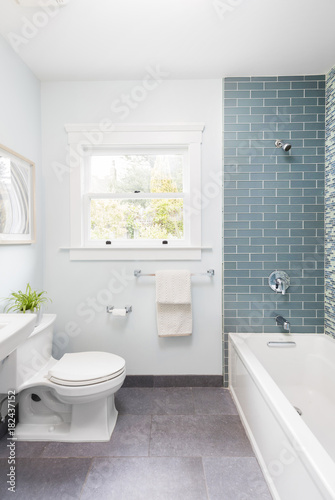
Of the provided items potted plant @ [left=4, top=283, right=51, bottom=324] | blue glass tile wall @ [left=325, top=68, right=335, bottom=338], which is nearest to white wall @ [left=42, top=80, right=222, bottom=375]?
potted plant @ [left=4, top=283, right=51, bottom=324]

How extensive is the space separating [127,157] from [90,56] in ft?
2.39

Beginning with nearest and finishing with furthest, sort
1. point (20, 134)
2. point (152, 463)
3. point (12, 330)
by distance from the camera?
point (12, 330) → point (152, 463) → point (20, 134)

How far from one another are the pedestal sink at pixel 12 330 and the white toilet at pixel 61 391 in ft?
1.31

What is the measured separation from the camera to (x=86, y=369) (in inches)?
68.3

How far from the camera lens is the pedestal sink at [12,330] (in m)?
1.12

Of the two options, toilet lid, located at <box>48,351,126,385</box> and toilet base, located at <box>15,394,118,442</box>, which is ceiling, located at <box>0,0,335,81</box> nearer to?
toilet lid, located at <box>48,351,126,385</box>

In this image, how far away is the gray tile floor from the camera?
1351mm

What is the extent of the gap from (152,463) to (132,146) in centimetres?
217

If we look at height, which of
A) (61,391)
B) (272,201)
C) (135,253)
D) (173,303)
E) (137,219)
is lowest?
(61,391)

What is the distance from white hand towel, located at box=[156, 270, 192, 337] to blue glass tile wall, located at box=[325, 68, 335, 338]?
1085 millimetres

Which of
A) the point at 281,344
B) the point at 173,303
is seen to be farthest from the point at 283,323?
the point at 173,303

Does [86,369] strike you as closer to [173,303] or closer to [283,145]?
[173,303]

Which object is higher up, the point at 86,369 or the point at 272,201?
the point at 272,201

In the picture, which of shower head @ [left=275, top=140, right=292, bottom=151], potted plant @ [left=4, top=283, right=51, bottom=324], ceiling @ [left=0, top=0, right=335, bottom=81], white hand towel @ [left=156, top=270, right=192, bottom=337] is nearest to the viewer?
ceiling @ [left=0, top=0, right=335, bottom=81]
